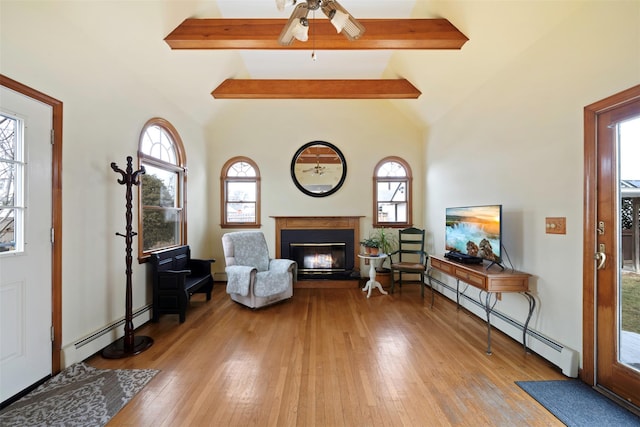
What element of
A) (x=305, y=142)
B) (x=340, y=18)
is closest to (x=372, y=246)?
(x=305, y=142)

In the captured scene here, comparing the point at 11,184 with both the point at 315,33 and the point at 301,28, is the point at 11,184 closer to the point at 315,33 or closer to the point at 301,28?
the point at 301,28

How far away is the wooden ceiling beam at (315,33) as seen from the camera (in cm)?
269

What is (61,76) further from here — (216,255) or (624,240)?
(624,240)

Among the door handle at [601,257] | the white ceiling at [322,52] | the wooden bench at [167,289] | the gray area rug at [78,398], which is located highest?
the white ceiling at [322,52]

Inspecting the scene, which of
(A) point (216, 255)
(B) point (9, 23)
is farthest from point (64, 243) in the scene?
(A) point (216, 255)

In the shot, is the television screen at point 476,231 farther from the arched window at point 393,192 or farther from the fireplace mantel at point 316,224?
the fireplace mantel at point 316,224

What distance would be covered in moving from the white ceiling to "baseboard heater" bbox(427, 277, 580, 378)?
2642mm

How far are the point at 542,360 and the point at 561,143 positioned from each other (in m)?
1.86

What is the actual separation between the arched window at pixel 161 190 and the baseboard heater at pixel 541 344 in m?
4.09

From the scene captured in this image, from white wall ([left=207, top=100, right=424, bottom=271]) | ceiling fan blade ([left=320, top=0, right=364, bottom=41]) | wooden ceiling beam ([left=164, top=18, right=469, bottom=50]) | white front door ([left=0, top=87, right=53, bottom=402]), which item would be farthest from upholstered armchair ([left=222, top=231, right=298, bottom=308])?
ceiling fan blade ([left=320, top=0, right=364, bottom=41])

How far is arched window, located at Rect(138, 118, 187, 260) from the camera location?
312 cm

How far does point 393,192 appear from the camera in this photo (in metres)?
4.91

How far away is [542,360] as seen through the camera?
2.23m

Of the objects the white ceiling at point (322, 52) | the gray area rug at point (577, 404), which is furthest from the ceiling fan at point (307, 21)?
the gray area rug at point (577, 404)
